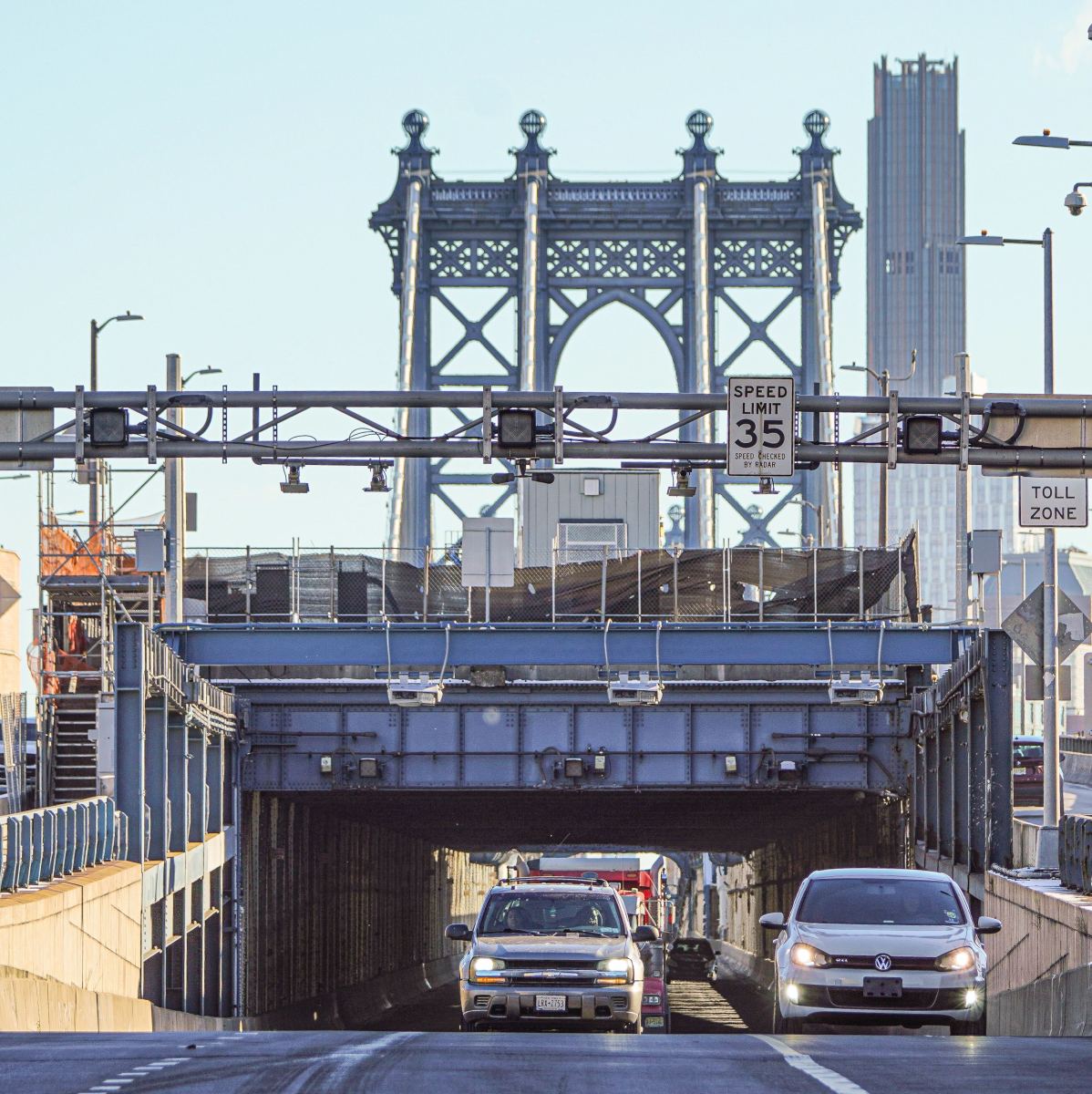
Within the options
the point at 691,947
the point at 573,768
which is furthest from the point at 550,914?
A: the point at 691,947

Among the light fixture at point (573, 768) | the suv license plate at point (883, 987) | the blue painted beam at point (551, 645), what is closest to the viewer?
the suv license plate at point (883, 987)

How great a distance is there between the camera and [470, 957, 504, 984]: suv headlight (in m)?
22.0

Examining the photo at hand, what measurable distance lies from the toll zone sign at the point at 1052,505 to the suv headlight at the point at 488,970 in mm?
12299

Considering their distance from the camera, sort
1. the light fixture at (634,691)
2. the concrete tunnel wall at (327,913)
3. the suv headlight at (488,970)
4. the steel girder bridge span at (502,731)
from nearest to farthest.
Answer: the suv headlight at (488,970) → the steel girder bridge span at (502,731) → the light fixture at (634,691) → the concrete tunnel wall at (327,913)

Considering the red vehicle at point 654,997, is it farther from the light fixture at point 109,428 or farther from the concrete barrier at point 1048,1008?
the light fixture at point 109,428

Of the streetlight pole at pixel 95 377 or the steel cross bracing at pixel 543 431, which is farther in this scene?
the streetlight pole at pixel 95 377

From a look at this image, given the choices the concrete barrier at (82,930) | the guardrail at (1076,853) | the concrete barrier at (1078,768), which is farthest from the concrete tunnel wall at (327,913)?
the concrete barrier at (1078,768)

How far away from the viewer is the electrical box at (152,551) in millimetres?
39781

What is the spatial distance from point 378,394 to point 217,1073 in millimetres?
14643

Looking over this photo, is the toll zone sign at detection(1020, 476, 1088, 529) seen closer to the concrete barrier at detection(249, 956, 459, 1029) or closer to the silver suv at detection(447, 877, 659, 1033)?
the silver suv at detection(447, 877, 659, 1033)

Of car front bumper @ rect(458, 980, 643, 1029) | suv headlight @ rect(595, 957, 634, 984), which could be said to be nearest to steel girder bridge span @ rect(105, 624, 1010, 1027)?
car front bumper @ rect(458, 980, 643, 1029)

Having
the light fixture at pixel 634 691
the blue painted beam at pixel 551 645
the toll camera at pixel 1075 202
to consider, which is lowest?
the light fixture at pixel 634 691

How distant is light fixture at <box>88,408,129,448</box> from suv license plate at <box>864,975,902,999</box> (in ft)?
41.7

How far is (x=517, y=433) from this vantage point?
2867cm
